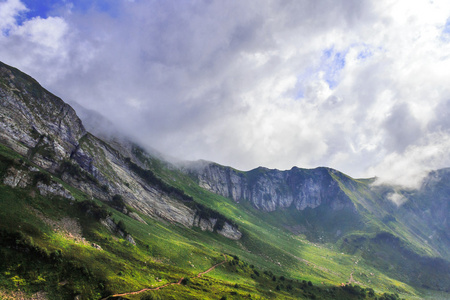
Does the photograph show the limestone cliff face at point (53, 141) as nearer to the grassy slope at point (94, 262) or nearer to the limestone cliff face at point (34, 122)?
the limestone cliff face at point (34, 122)

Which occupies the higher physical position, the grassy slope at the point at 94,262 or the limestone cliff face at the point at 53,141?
the limestone cliff face at the point at 53,141

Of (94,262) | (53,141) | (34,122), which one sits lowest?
(94,262)

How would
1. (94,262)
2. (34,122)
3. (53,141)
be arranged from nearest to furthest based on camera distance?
(94,262)
(34,122)
(53,141)

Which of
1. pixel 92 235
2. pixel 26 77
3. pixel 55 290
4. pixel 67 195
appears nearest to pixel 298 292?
pixel 92 235

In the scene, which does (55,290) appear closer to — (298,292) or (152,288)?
(152,288)

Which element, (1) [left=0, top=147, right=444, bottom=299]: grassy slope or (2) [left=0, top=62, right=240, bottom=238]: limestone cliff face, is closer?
(1) [left=0, top=147, right=444, bottom=299]: grassy slope

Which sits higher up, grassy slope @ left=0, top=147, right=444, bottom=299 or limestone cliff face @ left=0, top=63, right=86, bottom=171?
limestone cliff face @ left=0, top=63, right=86, bottom=171

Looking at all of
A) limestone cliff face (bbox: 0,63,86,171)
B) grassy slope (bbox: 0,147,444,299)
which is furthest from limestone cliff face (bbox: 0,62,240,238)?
grassy slope (bbox: 0,147,444,299)

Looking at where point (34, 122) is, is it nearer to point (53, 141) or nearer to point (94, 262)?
point (53, 141)

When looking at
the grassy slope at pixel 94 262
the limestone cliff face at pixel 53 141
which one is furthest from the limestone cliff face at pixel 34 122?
the grassy slope at pixel 94 262

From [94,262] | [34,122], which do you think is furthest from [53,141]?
[94,262]

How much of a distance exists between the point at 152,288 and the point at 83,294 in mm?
20616

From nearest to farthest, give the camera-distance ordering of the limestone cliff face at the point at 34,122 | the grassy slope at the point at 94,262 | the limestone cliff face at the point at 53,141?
the grassy slope at the point at 94,262 < the limestone cliff face at the point at 34,122 < the limestone cliff face at the point at 53,141

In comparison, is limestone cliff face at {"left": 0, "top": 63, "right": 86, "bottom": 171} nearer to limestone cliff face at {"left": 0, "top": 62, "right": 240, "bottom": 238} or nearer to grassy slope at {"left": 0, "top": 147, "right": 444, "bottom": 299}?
limestone cliff face at {"left": 0, "top": 62, "right": 240, "bottom": 238}
